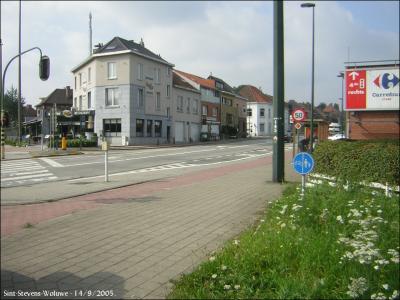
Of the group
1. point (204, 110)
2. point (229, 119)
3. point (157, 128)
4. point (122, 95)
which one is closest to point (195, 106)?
point (204, 110)

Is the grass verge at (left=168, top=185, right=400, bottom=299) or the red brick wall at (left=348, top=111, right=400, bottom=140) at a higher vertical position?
the red brick wall at (left=348, top=111, right=400, bottom=140)

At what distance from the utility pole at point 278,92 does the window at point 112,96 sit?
3606 cm

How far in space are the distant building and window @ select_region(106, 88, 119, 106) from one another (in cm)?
2710

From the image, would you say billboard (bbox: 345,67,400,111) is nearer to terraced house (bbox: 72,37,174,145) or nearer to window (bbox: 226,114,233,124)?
terraced house (bbox: 72,37,174,145)

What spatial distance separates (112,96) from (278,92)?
121 ft

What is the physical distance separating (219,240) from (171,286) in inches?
77.5

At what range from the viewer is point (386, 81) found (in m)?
25.8

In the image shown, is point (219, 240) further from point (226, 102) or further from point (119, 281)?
point (226, 102)

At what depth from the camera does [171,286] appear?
4.33 m

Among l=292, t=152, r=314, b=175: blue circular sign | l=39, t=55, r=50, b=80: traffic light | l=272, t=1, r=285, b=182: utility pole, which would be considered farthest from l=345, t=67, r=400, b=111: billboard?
l=39, t=55, r=50, b=80: traffic light

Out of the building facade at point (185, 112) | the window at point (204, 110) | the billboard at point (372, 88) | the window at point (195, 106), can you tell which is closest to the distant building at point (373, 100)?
the billboard at point (372, 88)

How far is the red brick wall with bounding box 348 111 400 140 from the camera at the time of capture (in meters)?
26.8

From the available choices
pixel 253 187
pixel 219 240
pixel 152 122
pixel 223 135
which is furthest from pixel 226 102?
pixel 219 240

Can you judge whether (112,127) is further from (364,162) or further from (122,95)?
(364,162)
